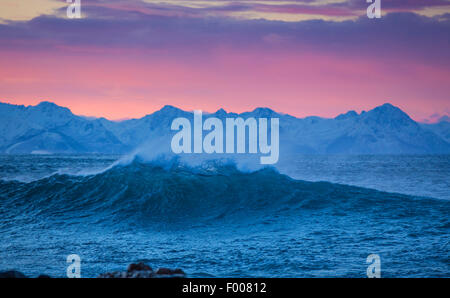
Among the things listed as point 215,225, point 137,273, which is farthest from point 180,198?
point 137,273

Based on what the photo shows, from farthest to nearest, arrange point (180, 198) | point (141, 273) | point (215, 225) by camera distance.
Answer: point (180, 198), point (215, 225), point (141, 273)

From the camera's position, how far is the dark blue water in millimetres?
9898

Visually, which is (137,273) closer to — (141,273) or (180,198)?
(141,273)

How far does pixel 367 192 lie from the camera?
75.5ft

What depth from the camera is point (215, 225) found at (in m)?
15.7

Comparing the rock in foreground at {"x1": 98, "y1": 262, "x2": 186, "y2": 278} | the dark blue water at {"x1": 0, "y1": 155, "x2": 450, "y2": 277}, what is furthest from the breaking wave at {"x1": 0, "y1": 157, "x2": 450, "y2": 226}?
the rock in foreground at {"x1": 98, "y1": 262, "x2": 186, "y2": 278}

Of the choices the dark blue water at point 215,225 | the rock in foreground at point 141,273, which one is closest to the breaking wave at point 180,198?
the dark blue water at point 215,225

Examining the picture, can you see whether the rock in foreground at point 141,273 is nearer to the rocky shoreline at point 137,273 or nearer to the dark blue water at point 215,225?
the rocky shoreline at point 137,273

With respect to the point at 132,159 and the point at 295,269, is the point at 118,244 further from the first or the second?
the point at 132,159

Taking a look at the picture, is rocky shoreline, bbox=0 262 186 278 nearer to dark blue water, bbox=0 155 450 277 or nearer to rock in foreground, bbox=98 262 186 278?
rock in foreground, bbox=98 262 186 278

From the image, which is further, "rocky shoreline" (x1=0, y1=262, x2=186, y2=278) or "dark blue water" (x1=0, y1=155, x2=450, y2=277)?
"dark blue water" (x1=0, y1=155, x2=450, y2=277)

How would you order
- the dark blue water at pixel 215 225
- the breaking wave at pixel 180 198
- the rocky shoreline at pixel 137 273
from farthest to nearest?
the breaking wave at pixel 180 198 < the dark blue water at pixel 215 225 < the rocky shoreline at pixel 137 273

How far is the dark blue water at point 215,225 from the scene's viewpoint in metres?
9.90
